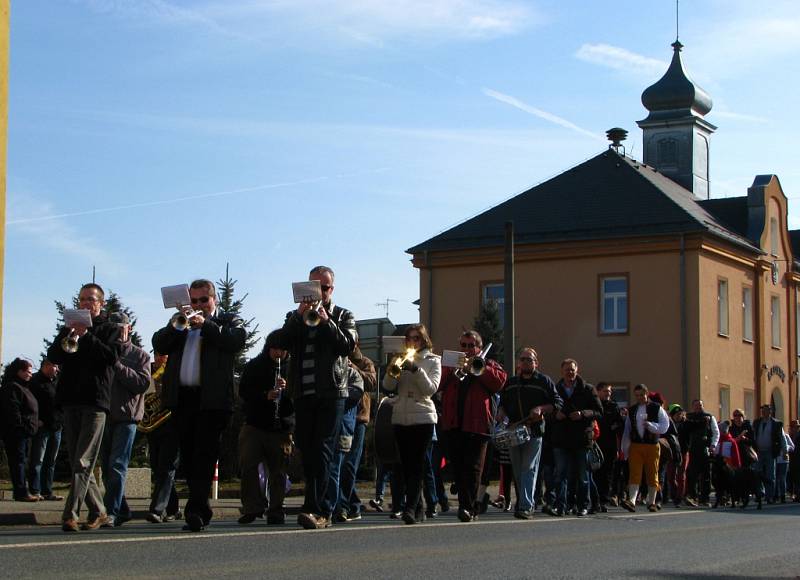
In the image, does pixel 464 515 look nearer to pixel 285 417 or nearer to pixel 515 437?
pixel 285 417

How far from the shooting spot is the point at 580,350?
4750cm

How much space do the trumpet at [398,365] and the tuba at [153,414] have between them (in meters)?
2.09

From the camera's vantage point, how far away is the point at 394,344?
14.5m

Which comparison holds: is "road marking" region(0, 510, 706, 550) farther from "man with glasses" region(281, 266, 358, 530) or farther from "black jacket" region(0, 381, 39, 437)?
"black jacket" region(0, 381, 39, 437)

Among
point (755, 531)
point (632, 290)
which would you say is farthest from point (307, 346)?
point (632, 290)

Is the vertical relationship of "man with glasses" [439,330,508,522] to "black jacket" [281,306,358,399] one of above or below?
below

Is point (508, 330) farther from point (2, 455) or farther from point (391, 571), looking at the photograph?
point (391, 571)

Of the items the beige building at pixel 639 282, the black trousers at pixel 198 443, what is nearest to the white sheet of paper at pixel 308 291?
the black trousers at pixel 198 443

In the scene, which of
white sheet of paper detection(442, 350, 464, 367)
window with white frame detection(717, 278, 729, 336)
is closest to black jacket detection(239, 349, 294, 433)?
white sheet of paper detection(442, 350, 464, 367)

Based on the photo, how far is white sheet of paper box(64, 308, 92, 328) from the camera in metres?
11.8

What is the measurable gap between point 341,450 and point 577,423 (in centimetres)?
508

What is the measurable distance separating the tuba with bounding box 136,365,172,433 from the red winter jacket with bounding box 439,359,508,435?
9.30ft

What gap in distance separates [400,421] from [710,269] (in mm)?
34162

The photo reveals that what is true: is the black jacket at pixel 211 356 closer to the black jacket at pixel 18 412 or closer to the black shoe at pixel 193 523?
the black shoe at pixel 193 523
